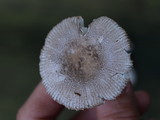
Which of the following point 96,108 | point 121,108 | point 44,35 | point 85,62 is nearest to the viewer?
point 85,62

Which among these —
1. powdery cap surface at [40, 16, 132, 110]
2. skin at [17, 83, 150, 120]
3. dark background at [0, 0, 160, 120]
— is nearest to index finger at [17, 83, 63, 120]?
skin at [17, 83, 150, 120]

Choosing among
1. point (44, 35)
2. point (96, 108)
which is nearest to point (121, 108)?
point (96, 108)

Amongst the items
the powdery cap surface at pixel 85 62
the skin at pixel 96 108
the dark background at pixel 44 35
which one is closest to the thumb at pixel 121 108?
the skin at pixel 96 108

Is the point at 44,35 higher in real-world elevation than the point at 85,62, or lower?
lower

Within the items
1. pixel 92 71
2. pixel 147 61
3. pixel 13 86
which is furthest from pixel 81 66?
pixel 13 86

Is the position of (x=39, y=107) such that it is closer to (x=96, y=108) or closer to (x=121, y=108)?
(x=96, y=108)

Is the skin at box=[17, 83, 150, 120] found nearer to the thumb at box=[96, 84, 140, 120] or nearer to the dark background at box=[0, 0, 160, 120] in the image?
the thumb at box=[96, 84, 140, 120]

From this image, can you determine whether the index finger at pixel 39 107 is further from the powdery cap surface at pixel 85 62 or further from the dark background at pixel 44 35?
the dark background at pixel 44 35
